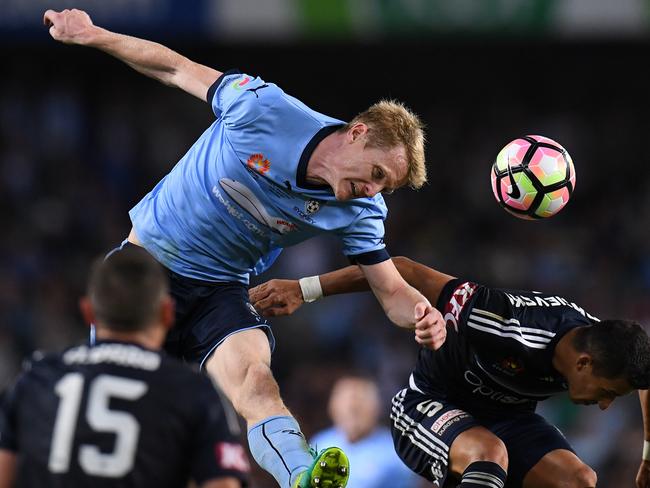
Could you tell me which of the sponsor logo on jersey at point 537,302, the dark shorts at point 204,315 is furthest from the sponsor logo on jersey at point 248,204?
the sponsor logo on jersey at point 537,302

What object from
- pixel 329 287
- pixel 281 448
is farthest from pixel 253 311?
pixel 281 448

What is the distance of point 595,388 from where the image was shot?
5602mm

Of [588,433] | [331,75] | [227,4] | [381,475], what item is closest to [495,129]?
[331,75]

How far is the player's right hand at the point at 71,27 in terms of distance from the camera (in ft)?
19.5

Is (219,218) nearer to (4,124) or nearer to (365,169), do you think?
(365,169)

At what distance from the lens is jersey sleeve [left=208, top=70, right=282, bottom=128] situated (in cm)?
568

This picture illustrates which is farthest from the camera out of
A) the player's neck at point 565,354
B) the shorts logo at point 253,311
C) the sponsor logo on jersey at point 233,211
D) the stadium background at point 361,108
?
the stadium background at point 361,108

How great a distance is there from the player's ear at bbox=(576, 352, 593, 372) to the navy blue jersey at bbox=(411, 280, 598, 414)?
202mm

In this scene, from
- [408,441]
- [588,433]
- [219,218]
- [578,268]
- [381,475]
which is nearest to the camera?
[219,218]

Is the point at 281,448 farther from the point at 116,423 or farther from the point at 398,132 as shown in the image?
the point at 116,423

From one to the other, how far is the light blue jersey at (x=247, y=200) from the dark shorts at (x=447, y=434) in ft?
3.19

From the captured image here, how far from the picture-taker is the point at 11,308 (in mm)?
13391

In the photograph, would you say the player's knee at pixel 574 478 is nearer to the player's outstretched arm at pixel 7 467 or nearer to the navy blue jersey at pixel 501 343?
the navy blue jersey at pixel 501 343

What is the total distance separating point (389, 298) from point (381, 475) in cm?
360
